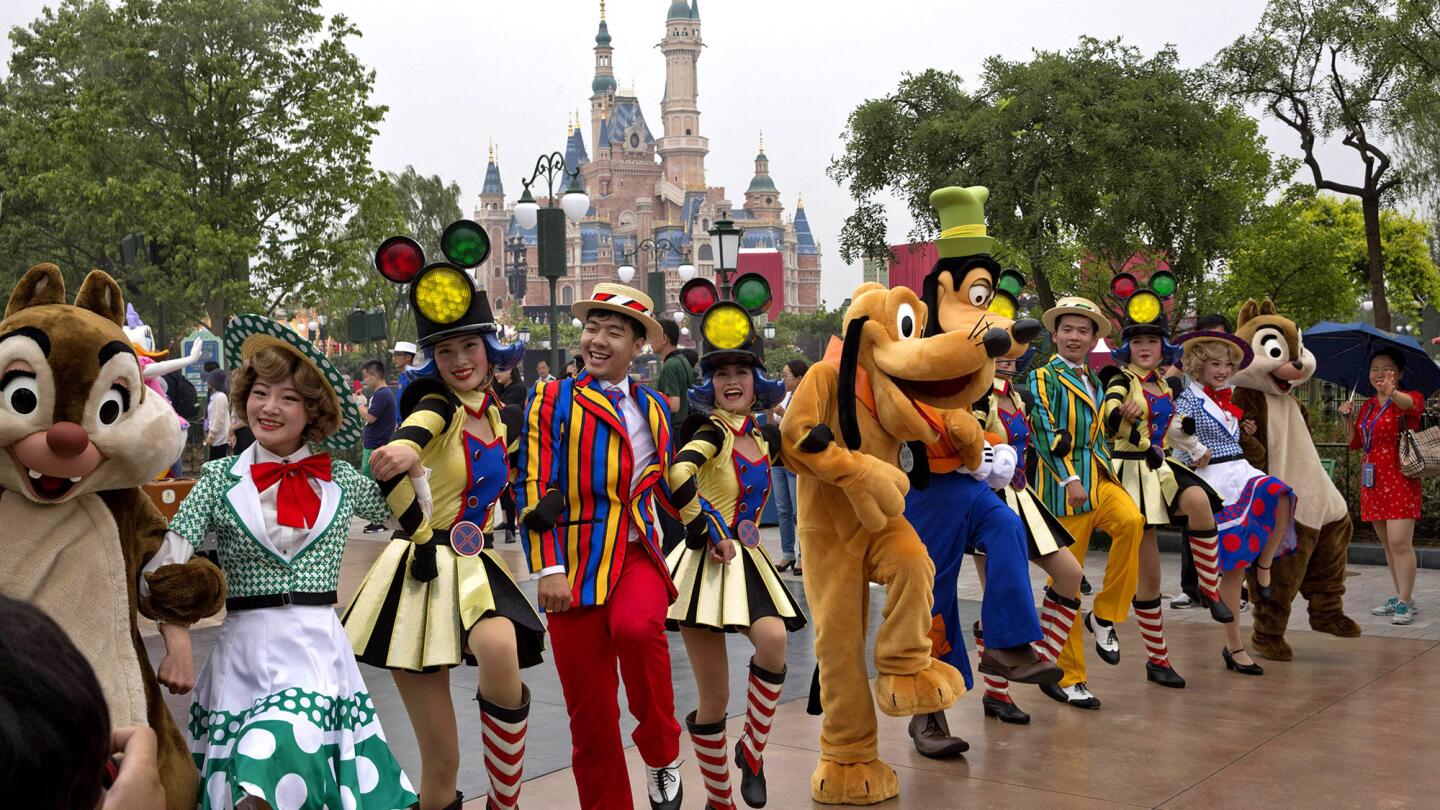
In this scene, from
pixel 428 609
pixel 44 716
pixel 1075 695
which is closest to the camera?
pixel 44 716

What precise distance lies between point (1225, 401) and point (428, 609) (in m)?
5.37

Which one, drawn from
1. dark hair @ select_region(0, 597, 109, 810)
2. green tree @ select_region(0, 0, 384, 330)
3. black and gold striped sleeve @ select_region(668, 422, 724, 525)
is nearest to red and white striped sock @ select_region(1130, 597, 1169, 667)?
black and gold striped sleeve @ select_region(668, 422, 724, 525)

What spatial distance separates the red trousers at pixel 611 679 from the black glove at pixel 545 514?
29 cm

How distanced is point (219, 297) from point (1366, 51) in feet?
63.3

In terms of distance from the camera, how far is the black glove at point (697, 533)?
5.25 meters

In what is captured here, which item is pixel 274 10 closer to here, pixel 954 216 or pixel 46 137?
pixel 46 137

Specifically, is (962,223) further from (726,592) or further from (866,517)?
(726,592)

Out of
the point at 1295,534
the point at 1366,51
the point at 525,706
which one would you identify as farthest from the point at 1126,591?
the point at 1366,51

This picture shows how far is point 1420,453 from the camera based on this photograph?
8.91 m

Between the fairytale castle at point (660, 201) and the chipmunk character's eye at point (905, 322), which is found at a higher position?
the fairytale castle at point (660, 201)

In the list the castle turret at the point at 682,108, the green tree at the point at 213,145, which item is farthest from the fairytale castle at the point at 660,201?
the green tree at the point at 213,145

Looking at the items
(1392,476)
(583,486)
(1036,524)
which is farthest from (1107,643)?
(583,486)

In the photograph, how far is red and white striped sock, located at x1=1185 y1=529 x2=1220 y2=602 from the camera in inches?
301

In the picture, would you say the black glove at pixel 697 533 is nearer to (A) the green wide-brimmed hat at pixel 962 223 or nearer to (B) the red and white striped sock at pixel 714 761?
(B) the red and white striped sock at pixel 714 761
